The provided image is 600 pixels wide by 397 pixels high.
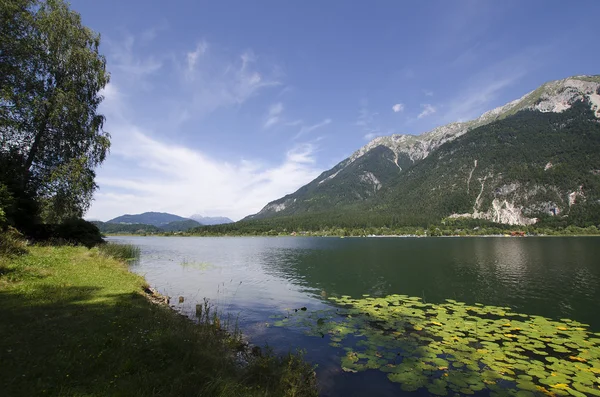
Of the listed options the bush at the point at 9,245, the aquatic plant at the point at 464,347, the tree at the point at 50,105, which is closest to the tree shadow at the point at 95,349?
the aquatic plant at the point at 464,347

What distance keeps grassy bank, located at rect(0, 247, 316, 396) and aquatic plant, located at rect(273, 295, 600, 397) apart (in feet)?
16.9

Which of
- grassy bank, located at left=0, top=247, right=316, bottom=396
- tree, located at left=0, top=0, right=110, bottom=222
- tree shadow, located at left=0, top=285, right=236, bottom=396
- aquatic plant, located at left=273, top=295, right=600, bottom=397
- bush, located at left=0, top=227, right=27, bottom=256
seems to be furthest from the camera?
tree, located at left=0, top=0, right=110, bottom=222

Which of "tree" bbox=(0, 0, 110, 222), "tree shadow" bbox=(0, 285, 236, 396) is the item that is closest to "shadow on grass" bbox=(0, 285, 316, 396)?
"tree shadow" bbox=(0, 285, 236, 396)

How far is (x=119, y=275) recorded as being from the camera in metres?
26.1

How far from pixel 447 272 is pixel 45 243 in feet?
184

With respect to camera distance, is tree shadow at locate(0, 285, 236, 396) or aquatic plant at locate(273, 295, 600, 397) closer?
tree shadow at locate(0, 285, 236, 396)

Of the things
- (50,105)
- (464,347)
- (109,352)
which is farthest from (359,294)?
(50,105)

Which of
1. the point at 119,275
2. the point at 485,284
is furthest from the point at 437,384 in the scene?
the point at 485,284

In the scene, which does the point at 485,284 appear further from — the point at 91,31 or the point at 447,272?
the point at 91,31

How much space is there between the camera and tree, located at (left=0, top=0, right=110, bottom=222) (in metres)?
29.6

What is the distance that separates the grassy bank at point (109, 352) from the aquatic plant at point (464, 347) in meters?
5.16

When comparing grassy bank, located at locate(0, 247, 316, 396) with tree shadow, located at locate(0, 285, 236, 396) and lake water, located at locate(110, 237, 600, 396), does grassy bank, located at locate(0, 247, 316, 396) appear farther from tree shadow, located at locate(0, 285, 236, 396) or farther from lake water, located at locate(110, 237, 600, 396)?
lake water, located at locate(110, 237, 600, 396)

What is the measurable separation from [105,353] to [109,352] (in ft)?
0.39

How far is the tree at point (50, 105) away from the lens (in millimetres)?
29625
